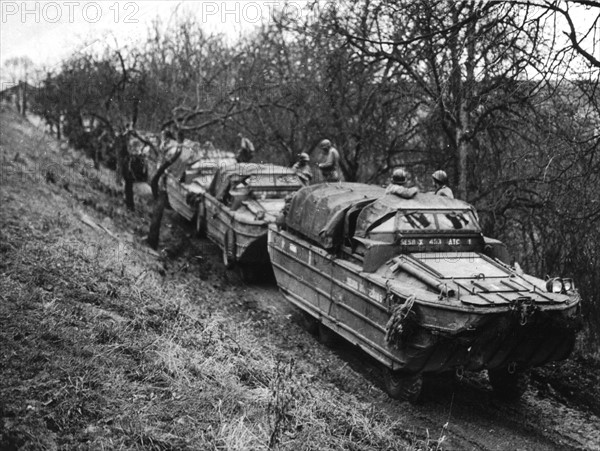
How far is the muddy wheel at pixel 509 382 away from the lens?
8141mm

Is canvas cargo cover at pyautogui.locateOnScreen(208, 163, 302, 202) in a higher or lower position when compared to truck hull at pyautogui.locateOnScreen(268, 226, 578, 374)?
higher

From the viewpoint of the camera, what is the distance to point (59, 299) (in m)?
7.20

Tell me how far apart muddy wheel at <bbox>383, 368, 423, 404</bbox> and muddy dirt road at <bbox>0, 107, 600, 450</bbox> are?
3.9 inches

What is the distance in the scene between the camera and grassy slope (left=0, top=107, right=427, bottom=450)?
517 cm

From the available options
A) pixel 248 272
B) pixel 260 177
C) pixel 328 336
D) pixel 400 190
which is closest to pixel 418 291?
pixel 400 190

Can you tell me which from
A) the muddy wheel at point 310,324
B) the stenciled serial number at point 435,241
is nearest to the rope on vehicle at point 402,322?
the stenciled serial number at point 435,241

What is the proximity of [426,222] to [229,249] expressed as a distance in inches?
210

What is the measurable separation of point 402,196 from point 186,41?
33.8ft

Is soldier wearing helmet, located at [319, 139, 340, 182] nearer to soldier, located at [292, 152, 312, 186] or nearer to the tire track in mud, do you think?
soldier, located at [292, 152, 312, 186]

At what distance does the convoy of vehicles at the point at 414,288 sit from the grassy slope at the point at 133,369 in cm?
78

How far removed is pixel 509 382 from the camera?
26.9 feet

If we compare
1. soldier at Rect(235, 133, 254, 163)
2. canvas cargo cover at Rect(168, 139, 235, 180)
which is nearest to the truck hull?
soldier at Rect(235, 133, 254, 163)

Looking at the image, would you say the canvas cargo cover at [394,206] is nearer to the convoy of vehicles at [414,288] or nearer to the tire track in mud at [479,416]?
the convoy of vehicles at [414,288]

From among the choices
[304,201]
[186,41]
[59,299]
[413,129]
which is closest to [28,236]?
[59,299]
